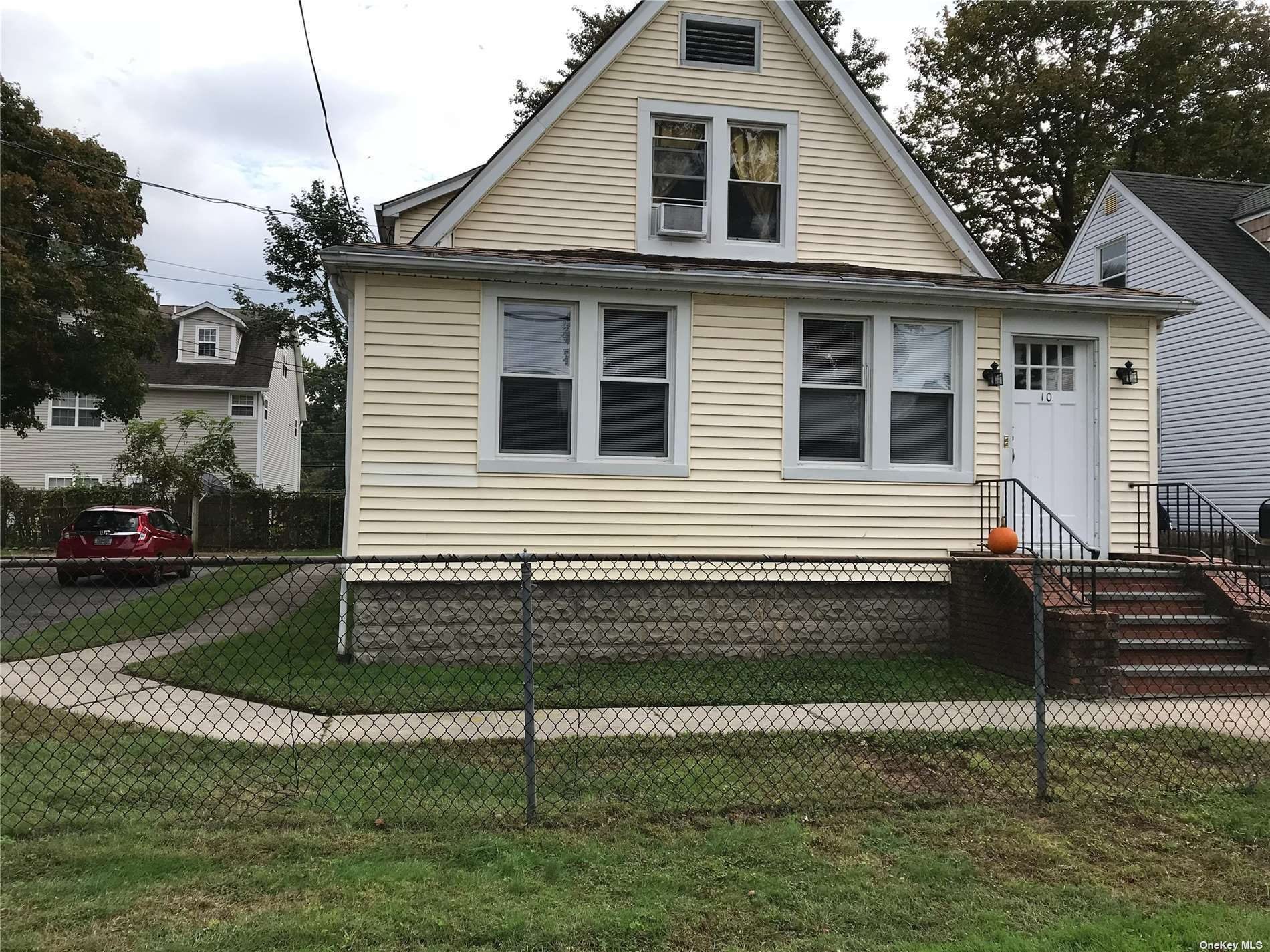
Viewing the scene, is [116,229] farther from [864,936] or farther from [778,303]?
[864,936]

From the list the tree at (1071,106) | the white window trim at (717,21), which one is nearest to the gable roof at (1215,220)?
the tree at (1071,106)

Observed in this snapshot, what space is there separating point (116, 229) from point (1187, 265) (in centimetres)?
2591

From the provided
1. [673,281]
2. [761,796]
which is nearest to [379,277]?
[673,281]

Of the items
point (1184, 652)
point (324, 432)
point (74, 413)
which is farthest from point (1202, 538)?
point (324, 432)

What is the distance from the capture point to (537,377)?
933 centimetres

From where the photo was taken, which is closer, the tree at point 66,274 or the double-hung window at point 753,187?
the double-hung window at point 753,187

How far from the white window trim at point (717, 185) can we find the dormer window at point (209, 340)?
26754mm

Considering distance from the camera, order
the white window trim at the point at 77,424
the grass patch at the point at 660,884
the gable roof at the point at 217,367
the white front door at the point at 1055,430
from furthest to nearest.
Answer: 1. the gable roof at the point at 217,367
2. the white window trim at the point at 77,424
3. the white front door at the point at 1055,430
4. the grass patch at the point at 660,884

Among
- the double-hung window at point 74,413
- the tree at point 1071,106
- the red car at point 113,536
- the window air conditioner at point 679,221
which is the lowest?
the red car at point 113,536

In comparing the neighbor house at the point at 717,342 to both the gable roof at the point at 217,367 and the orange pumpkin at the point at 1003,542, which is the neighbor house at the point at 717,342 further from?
the gable roof at the point at 217,367

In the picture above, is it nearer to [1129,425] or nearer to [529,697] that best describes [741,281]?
[1129,425]

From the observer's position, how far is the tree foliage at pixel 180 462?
2441 centimetres

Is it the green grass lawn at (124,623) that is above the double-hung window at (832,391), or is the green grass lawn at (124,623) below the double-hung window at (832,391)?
below

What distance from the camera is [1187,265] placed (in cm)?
1870
